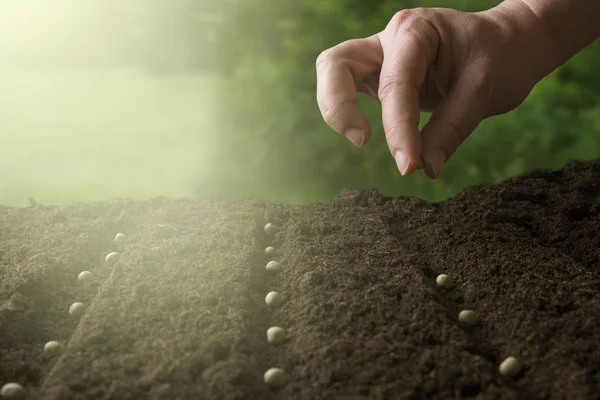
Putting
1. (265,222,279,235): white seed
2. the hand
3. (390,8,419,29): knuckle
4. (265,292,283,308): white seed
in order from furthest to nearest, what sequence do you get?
(265,222,279,235): white seed < (390,8,419,29): knuckle < the hand < (265,292,283,308): white seed

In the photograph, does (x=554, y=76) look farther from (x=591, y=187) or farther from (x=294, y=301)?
(x=294, y=301)

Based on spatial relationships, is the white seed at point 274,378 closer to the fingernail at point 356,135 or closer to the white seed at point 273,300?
the white seed at point 273,300

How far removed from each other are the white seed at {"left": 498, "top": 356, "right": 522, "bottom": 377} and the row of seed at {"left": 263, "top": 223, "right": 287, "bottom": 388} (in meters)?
0.34

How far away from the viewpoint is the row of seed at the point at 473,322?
903mm

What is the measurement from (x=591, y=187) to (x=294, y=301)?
3.27ft

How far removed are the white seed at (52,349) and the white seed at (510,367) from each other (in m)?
0.75

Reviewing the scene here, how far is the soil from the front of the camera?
0.89 metres

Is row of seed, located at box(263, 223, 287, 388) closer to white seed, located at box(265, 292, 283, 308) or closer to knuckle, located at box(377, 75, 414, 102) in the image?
white seed, located at box(265, 292, 283, 308)

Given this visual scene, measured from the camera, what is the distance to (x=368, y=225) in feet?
4.89

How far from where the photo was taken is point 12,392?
3.01 ft

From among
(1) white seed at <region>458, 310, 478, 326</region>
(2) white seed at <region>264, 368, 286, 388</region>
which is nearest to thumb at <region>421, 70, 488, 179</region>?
(1) white seed at <region>458, 310, 478, 326</region>

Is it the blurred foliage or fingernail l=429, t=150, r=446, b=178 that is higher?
the blurred foliage

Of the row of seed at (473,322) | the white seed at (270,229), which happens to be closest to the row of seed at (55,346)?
the white seed at (270,229)

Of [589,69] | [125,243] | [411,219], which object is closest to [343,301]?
[411,219]
